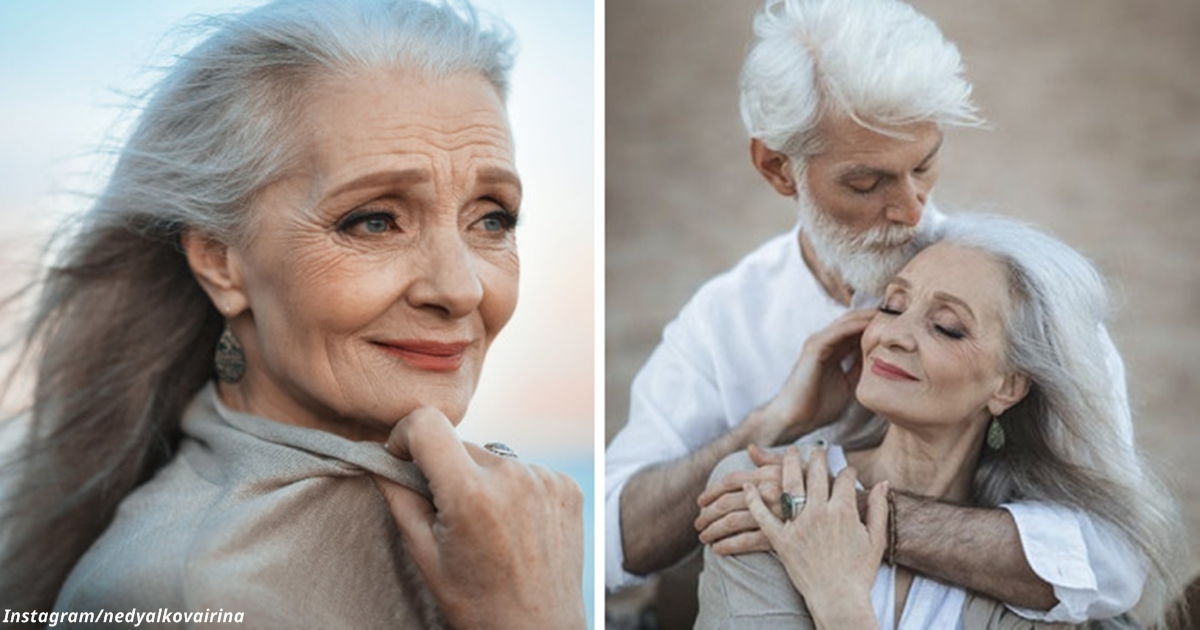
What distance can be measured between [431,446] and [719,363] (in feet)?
3.39

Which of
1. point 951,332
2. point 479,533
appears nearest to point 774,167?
point 951,332

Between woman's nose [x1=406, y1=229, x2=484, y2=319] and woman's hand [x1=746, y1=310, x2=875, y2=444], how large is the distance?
3.11ft

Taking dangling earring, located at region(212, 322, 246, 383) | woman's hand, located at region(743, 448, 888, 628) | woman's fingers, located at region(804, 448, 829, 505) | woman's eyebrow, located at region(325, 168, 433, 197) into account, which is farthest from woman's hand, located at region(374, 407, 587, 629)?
woman's fingers, located at region(804, 448, 829, 505)

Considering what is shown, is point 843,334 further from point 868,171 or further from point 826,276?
point 868,171

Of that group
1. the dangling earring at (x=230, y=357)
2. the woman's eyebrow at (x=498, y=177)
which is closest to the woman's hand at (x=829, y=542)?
Result: the woman's eyebrow at (x=498, y=177)

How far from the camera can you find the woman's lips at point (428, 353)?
332cm

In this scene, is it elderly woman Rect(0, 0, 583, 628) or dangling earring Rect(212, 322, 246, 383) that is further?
dangling earring Rect(212, 322, 246, 383)

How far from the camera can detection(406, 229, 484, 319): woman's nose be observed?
10.9 feet

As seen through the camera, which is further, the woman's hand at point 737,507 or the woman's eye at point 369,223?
the woman's hand at point 737,507

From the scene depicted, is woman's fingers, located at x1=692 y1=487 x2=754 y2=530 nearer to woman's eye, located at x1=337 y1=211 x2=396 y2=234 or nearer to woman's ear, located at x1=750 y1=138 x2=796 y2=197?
woman's ear, located at x1=750 y1=138 x2=796 y2=197

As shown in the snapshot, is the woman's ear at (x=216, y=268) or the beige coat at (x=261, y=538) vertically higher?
the woman's ear at (x=216, y=268)

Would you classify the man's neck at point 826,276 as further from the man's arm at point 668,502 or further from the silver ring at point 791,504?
the silver ring at point 791,504

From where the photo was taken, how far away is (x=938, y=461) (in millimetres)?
3729

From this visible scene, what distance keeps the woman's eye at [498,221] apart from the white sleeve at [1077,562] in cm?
135
